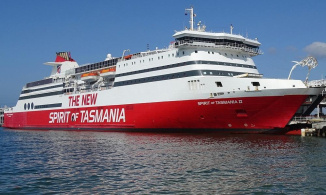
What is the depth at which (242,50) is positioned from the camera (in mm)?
34781

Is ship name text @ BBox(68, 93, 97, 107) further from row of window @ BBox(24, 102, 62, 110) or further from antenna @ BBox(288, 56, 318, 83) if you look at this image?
antenna @ BBox(288, 56, 318, 83)

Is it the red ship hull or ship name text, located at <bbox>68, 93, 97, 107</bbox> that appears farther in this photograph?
ship name text, located at <bbox>68, 93, 97, 107</bbox>

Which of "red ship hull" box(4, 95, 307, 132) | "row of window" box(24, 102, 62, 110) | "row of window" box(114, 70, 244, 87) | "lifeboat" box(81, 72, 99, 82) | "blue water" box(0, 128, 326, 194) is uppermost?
"lifeboat" box(81, 72, 99, 82)

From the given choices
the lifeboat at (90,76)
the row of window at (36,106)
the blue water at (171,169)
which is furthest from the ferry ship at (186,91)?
the blue water at (171,169)

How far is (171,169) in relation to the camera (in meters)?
16.2

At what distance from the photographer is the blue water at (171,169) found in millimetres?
13117

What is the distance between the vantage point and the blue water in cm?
1312

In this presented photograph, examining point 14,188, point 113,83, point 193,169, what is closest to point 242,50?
point 113,83

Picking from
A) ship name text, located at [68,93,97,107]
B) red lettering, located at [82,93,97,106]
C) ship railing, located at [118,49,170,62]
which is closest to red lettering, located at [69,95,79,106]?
ship name text, located at [68,93,97,107]

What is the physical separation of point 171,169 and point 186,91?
1548 centimetres

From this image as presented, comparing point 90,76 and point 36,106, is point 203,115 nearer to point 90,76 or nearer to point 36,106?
point 90,76

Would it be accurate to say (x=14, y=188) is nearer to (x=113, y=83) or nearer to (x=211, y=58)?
(x=211, y=58)

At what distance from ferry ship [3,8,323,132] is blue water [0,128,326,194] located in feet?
15.4

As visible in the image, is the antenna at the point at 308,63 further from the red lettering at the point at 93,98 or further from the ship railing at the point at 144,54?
the red lettering at the point at 93,98
